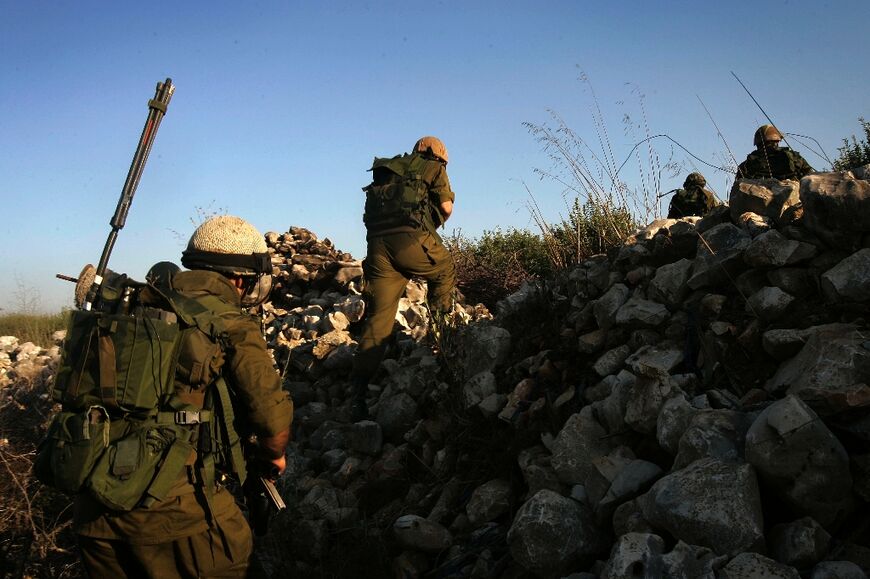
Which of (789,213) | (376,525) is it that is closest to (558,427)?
(376,525)

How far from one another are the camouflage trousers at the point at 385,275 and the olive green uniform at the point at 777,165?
12.4ft

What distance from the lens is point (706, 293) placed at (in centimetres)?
353

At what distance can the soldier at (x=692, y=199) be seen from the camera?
7.71m

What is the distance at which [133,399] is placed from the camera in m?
2.39

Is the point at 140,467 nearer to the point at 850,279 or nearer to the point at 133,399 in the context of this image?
the point at 133,399

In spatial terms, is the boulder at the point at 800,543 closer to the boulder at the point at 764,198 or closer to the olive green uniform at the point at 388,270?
the boulder at the point at 764,198

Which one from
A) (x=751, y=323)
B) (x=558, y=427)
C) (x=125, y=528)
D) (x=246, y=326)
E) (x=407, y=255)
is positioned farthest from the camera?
(x=407, y=255)

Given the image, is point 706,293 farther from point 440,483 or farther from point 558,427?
point 440,483

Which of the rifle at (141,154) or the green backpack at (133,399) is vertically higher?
the rifle at (141,154)

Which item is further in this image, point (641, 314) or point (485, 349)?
point (485, 349)

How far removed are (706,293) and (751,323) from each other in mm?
378

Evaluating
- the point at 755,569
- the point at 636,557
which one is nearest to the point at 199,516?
the point at 636,557

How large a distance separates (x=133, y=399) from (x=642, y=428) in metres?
1.99

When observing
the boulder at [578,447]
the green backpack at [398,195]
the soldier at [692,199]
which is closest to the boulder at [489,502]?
the boulder at [578,447]
